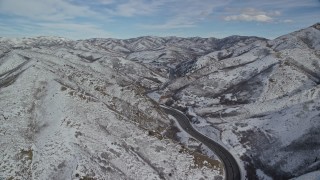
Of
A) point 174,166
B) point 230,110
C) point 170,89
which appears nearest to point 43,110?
point 174,166

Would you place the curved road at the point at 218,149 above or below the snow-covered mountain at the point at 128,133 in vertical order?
below

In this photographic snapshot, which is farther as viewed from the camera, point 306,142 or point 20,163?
point 306,142

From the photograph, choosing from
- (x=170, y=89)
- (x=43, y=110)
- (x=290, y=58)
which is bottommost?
(x=170, y=89)

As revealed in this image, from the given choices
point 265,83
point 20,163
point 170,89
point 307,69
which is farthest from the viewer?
point 170,89

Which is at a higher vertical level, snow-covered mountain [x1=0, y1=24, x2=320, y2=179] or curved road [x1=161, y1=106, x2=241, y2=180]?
snow-covered mountain [x1=0, y1=24, x2=320, y2=179]

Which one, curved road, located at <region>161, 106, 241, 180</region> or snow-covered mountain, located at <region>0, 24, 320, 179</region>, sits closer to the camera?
snow-covered mountain, located at <region>0, 24, 320, 179</region>

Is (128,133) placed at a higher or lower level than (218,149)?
higher

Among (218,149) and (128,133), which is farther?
(218,149)

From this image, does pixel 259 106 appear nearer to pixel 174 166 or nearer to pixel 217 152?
pixel 217 152
